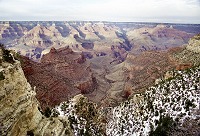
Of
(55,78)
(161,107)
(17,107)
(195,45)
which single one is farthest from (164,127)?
(195,45)

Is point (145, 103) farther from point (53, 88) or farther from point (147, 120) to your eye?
point (53, 88)

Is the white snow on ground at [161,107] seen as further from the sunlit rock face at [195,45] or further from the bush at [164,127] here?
the sunlit rock face at [195,45]

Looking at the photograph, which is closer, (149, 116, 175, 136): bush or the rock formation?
(149, 116, 175, 136): bush

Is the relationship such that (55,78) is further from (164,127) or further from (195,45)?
(164,127)

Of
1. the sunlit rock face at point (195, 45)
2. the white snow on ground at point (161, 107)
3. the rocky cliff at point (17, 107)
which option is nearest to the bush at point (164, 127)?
the white snow on ground at point (161, 107)

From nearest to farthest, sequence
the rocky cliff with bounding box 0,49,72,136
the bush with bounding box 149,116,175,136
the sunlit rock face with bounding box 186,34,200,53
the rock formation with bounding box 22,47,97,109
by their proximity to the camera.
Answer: the rocky cliff with bounding box 0,49,72,136, the bush with bounding box 149,116,175,136, the rock formation with bounding box 22,47,97,109, the sunlit rock face with bounding box 186,34,200,53

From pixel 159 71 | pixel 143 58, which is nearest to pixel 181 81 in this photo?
pixel 159 71

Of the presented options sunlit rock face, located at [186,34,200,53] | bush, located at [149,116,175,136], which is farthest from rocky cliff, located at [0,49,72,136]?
sunlit rock face, located at [186,34,200,53]

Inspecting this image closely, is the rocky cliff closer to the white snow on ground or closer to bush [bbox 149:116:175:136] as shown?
bush [bbox 149:116:175:136]
